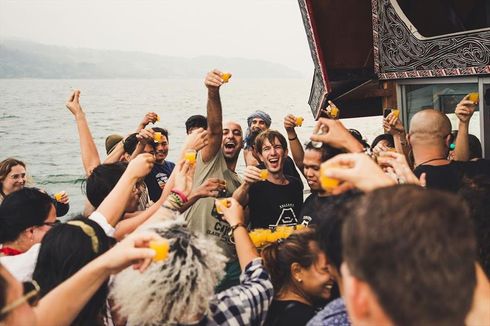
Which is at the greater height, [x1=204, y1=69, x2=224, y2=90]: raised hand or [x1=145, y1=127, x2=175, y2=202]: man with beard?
[x1=204, y1=69, x2=224, y2=90]: raised hand

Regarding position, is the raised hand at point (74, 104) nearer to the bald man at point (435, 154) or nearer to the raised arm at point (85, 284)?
the raised arm at point (85, 284)

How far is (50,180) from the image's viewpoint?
24.3 meters

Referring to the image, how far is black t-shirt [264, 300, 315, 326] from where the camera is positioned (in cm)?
182

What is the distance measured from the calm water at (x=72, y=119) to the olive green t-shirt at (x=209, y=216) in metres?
7.17

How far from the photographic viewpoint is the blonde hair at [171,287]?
1.50 meters

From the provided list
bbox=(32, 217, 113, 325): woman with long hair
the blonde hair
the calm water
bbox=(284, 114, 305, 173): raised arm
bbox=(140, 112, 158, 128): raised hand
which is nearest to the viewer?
the blonde hair

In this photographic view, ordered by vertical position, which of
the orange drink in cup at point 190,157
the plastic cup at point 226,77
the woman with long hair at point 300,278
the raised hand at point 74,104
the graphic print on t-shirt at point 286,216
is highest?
the plastic cup at point 226,77

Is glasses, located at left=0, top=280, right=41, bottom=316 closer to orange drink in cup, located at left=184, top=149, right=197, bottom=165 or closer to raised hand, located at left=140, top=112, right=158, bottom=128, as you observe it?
orange drink in cup, located at left=184, top=149, right=197, bottom=165

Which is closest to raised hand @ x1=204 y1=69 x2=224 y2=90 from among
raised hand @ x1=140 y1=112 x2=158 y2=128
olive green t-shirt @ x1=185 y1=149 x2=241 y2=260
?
olive green t-shirt @ x1=185 y1=149 x2=241 y2=260

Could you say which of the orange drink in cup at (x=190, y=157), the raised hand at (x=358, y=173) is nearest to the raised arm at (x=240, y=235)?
the orange drink in cup at (x=190, y=157)

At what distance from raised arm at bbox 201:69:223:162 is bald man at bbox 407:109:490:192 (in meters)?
1.25

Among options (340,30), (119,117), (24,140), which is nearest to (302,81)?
(119,117)

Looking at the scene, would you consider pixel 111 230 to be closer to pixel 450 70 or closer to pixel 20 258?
pixel 20 258

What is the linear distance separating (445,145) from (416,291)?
7.78 feet
